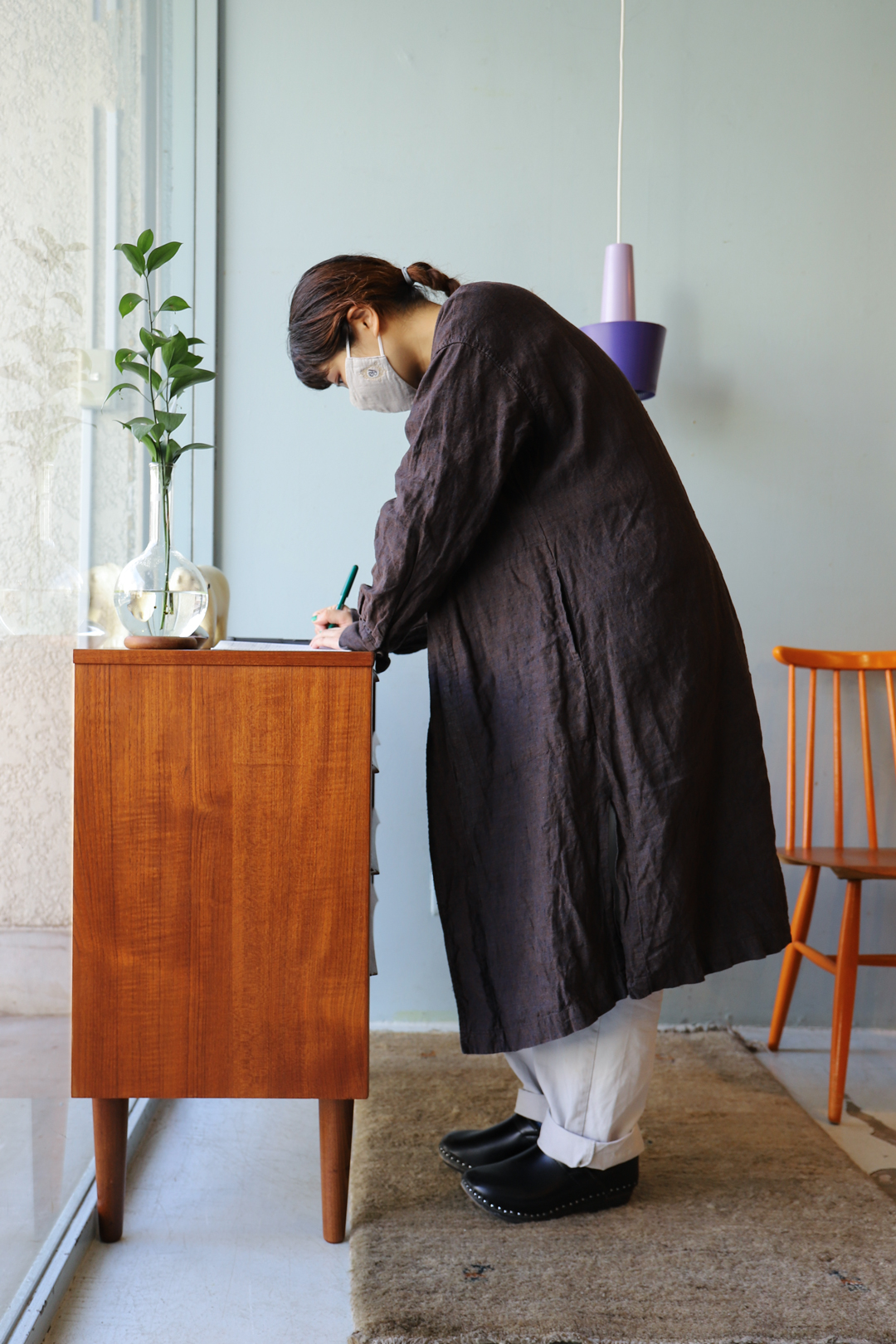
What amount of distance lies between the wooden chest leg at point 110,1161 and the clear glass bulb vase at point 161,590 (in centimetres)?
52

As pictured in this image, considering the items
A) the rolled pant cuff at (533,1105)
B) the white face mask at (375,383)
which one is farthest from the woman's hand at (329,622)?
the rolled pant cuff at (533,1105)

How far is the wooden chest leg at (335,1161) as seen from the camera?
42.7 inches

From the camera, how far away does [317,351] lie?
4.10 feet

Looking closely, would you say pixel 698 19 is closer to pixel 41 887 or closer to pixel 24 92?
pixel 24 92

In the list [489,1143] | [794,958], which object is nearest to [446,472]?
[489,1143]

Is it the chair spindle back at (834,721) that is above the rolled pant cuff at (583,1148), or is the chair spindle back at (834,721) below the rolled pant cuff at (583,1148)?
above

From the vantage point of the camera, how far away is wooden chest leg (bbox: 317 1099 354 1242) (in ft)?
3.56

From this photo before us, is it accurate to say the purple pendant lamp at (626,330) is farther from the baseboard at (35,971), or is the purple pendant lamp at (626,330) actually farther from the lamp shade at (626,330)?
the baseboard at (35,971)

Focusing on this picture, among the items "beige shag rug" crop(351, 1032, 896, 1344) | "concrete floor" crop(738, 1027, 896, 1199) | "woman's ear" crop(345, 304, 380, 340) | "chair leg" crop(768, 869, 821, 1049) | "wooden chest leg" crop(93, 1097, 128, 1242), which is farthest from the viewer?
"chair leg" crop(768, 869, 821, 1049)

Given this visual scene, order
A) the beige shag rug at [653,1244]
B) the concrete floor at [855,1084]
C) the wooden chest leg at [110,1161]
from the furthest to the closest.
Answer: the concrete floor at [855,1084]
the wooden chest leg at [110,1161]
the beige shag rug at [653,1244]

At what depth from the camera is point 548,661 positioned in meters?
1.10

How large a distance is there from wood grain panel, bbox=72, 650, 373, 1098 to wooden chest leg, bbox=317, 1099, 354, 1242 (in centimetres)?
6

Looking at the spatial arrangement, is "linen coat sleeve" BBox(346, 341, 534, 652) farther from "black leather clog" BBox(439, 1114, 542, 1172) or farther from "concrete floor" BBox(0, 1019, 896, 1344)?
"black leather clog" BBox(439, 1114, 542, 1172)

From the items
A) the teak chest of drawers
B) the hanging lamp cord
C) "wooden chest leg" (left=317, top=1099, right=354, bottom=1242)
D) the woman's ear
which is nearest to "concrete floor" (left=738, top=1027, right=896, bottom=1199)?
"wooden chest leg" (left=317, top=1099, right=354, bottom=1242)
